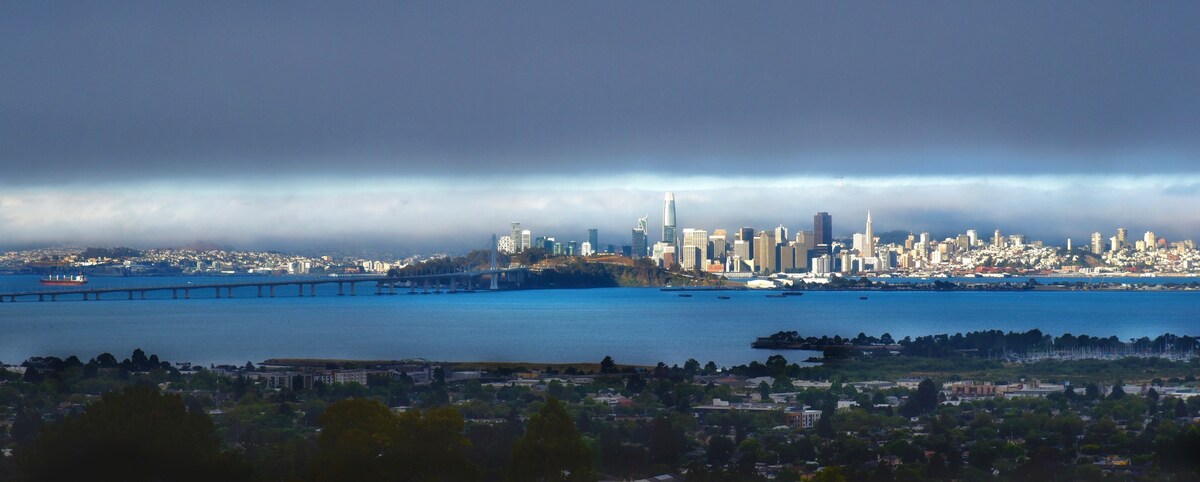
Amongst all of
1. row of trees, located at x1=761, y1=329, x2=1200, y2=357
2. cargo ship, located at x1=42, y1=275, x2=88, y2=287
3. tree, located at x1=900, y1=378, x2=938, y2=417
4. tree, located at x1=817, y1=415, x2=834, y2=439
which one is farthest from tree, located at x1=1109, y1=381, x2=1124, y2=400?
cargo ship, located at x1=42, y1=275, x2=88, y2=287

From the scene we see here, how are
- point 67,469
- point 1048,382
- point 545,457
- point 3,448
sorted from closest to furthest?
1. point 67,469
2. point 545,457
3. point 3,448
4. point 1048,382

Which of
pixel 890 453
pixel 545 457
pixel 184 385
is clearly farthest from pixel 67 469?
pixel 184 385

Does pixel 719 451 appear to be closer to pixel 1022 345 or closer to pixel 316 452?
pixel 316 452

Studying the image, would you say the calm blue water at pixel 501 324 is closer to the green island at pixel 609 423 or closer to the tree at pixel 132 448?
the green island at pixel 609 423

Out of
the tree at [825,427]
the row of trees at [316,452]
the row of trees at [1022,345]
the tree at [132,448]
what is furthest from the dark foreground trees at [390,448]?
the row of trees at [1022,345]

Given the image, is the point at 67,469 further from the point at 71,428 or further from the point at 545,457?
the point at 545,457

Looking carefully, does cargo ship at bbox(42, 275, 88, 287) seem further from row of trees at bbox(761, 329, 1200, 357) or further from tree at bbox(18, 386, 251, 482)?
tree at bbox(18, 386, 251, 482)

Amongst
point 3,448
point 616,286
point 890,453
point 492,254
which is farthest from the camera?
point 616,286
